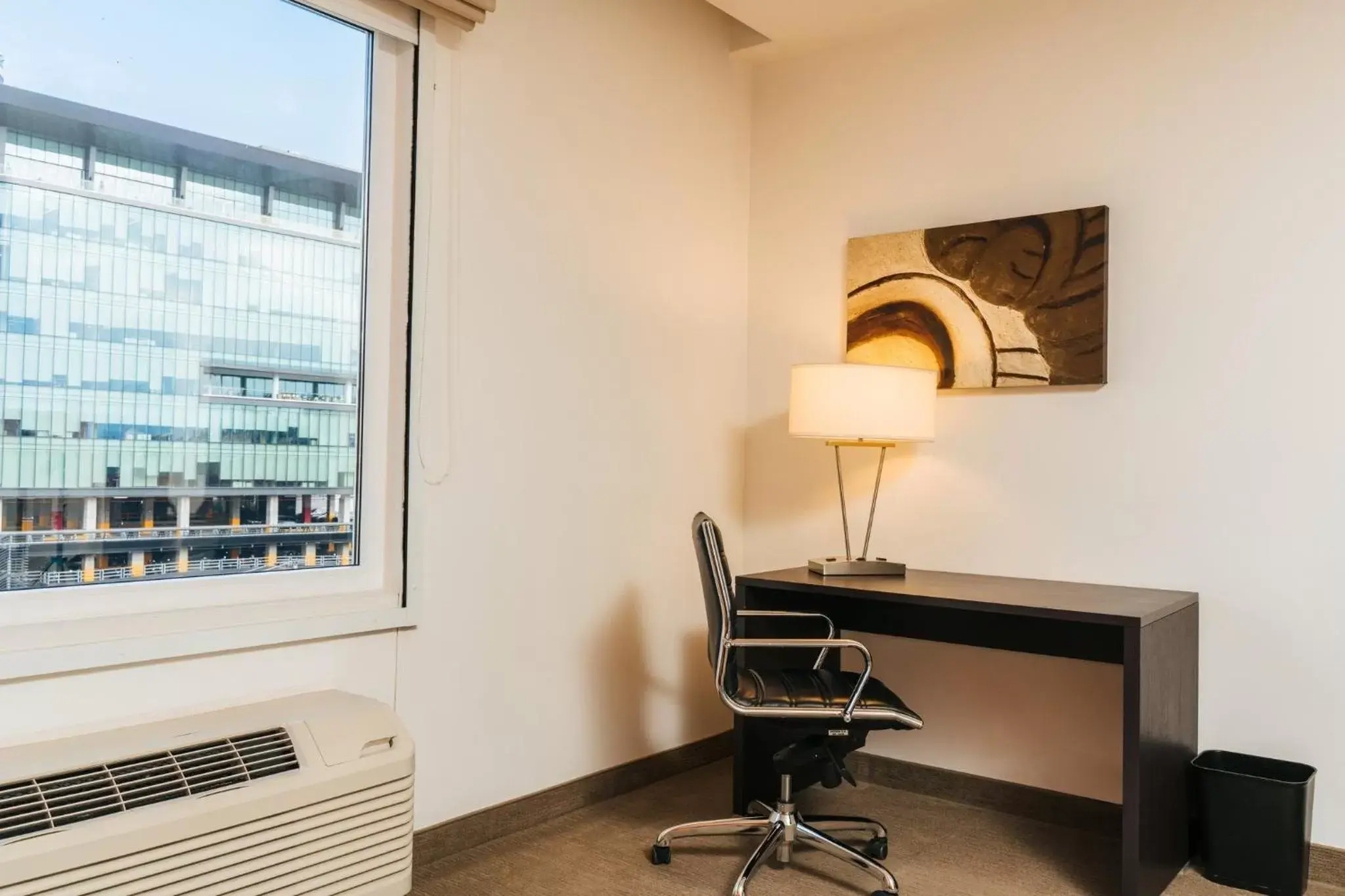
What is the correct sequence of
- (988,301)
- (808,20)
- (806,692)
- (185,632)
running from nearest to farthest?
(185,632)
(806,692)
(988,301)
(808,20)

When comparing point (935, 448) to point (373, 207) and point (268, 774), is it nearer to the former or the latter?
point (373, 207)

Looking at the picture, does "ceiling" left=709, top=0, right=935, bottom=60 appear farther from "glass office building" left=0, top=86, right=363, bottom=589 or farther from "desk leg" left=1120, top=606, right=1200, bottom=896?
"desk leg" left=1120, top=606, right=1200, bottom=896

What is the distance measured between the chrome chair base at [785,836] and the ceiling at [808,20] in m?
2.38

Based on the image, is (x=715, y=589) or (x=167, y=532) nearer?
(x=167, y=532)

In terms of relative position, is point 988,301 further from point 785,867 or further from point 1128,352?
point 785,867

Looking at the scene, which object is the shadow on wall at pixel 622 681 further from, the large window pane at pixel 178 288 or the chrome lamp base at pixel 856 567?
the large window pane at pixel 178 288

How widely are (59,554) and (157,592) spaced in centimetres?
21

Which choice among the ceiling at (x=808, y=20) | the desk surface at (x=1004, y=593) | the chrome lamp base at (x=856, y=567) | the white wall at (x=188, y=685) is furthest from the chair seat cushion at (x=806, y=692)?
the ceiling at (x=808, y=20)

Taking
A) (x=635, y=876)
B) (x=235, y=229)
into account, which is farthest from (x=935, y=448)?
(x=235, y=229)

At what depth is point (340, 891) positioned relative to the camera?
Result: 6.44 feet

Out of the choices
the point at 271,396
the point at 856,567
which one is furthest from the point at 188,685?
the point at 856,567

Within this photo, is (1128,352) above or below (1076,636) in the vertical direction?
above

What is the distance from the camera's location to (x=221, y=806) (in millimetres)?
1781

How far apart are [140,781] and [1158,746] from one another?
7.35 ft
